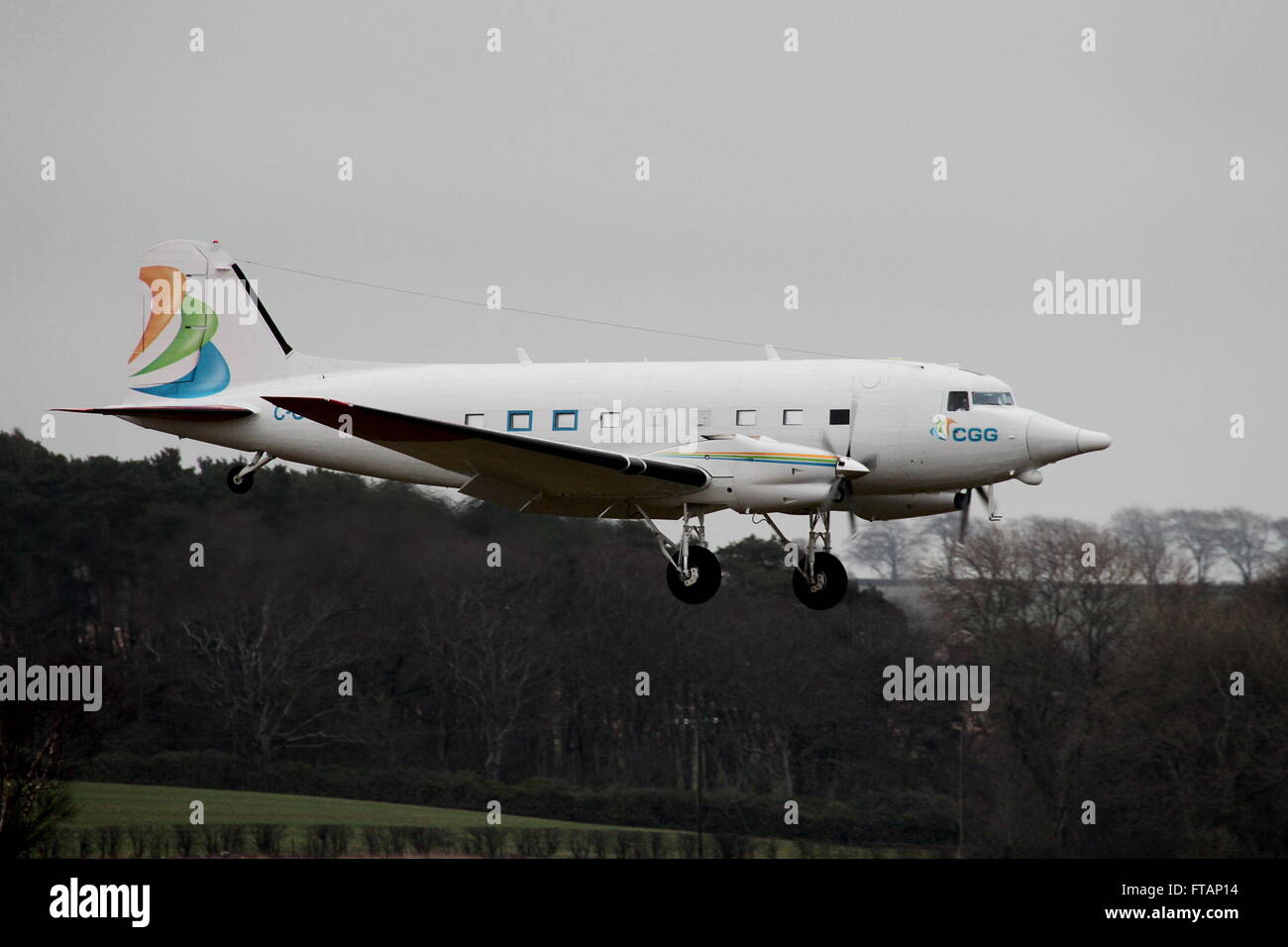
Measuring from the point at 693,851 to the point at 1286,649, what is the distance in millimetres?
16541

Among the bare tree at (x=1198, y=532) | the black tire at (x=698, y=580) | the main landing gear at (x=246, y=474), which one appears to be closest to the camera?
the black tire at (x=698, y=580)

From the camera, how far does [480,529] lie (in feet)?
153

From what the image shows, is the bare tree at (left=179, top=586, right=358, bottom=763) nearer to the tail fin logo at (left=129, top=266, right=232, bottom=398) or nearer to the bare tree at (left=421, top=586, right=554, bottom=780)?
the bare tree at (left=421, top=586, right=554, bottom=780)

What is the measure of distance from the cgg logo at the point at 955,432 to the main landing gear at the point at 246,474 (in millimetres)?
12320

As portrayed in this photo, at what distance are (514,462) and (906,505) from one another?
22.8 ft

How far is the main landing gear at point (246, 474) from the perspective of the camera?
33688 millimetres

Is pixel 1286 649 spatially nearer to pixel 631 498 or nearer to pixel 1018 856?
pixel 1018 856

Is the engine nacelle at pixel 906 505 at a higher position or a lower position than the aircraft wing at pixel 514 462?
lower

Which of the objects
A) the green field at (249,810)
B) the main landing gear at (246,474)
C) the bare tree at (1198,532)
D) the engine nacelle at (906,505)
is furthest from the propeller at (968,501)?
the bare tree at (1198,532)

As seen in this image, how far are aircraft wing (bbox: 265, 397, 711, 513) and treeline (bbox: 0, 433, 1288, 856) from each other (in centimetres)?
1628

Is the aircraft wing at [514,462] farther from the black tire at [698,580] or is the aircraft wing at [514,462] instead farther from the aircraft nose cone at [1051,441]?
the aircraft nose cone at [1051,441]

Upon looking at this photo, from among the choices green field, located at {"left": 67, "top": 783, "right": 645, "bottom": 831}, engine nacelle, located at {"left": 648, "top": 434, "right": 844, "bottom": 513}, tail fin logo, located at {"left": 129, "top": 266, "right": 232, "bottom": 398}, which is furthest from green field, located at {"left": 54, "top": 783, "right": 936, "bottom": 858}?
engine nacelle, located at {"left": 648, "top": 434, "right": 844, "bottom": 513}

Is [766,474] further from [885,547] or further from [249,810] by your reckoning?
[885,547]
